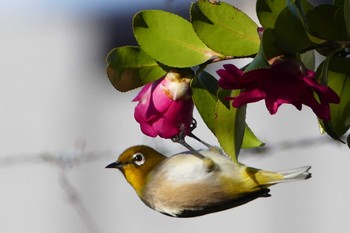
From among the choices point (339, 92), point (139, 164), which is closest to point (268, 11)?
point (339, 92)

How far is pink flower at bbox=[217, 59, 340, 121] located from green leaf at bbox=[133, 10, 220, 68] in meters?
0.14

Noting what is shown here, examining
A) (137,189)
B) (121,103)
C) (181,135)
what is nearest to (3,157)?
(121,103)

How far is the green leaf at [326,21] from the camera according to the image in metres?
0.75

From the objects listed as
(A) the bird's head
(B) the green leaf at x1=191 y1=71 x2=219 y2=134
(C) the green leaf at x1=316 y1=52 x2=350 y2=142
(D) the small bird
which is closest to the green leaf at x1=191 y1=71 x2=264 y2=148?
(B) the green leaf at x1=191 y1=71 x2=219 y2=134

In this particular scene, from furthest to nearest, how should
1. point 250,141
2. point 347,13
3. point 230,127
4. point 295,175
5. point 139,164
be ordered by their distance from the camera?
point 139,164 → point 295,175 → point 250,141 → point 230,127 → point 347,13

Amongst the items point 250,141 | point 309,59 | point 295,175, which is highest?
point 309,59

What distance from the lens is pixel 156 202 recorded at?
58.6 inches

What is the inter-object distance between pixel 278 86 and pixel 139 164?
86 cm

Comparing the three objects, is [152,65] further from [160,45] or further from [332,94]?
[332,94]

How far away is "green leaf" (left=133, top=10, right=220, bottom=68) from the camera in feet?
2.87

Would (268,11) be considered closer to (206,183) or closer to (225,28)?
(225,28)

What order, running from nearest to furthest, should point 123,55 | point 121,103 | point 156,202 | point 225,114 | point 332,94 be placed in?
point 332,94 < point 225,114 < point 123,55 < point 156,202 < point 121,103

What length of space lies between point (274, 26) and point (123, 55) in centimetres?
23

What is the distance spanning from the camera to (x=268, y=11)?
769mm
